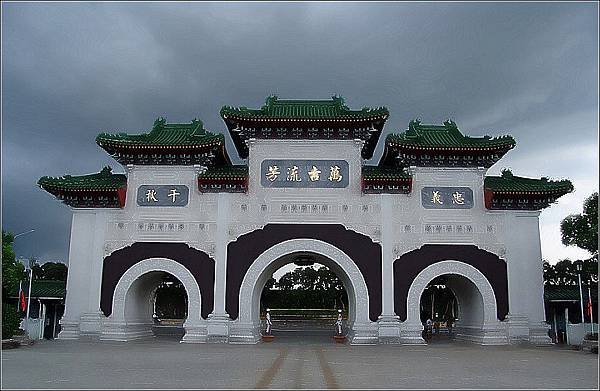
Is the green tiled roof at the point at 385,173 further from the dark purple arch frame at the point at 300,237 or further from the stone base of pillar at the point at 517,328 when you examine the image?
the stone base of pillar at the point at 517,328

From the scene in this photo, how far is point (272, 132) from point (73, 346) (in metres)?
10.3

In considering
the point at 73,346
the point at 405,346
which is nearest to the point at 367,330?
the point at 405,346

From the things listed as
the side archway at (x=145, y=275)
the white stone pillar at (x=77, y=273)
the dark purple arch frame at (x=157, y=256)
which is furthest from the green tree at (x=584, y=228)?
the white stone pillar at (x=77, y=273)

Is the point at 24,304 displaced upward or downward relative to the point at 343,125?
downward

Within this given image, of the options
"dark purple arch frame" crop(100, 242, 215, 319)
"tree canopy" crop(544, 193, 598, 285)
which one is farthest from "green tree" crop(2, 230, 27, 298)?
"tree canopy" crop(544, 193, 598, 285)

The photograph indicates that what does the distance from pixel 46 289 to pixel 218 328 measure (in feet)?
30.1

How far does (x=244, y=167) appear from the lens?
22.2 m

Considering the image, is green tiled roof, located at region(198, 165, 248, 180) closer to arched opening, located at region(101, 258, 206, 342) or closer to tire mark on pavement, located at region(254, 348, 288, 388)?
arched opening, located at region(101, 258, 206, 342)

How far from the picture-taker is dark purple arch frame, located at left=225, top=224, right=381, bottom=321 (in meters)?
20.2

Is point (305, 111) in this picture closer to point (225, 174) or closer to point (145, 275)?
point (225, 174)

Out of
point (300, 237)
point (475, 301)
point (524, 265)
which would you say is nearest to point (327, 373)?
point (300, 237)

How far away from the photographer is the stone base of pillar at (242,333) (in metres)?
19.8

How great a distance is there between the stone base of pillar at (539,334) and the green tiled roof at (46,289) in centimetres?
1890

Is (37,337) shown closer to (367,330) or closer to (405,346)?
(367,330)
